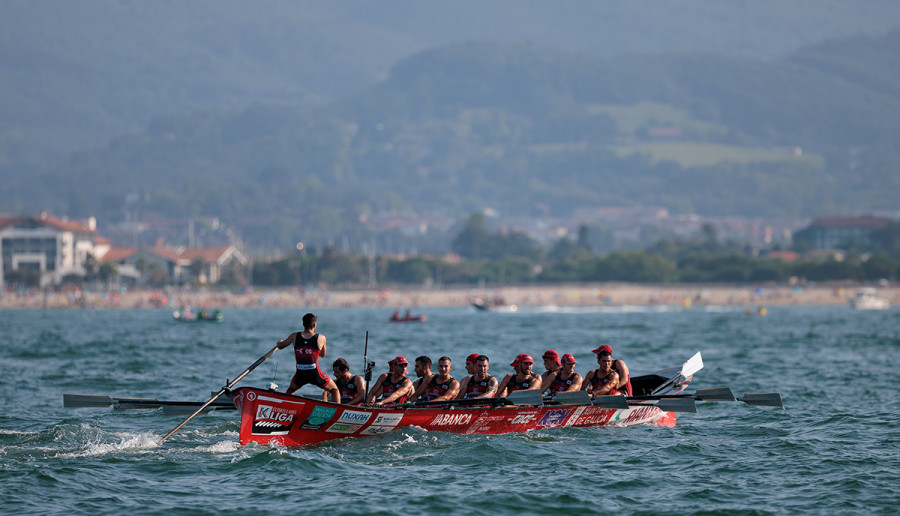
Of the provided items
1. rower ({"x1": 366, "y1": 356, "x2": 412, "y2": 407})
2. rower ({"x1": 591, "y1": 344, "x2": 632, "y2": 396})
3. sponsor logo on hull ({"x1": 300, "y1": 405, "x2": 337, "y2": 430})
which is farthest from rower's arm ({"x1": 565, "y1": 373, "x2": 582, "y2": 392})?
sponsor logo on hull ({"x1": 300, "y1": 405, "x2": 337, "y2": 430})

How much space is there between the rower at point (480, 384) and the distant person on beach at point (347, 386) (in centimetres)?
244

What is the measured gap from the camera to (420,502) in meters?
19.3

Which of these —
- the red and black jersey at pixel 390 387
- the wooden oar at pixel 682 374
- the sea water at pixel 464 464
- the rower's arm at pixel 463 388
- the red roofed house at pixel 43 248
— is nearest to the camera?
the sea water at pixel 464 464

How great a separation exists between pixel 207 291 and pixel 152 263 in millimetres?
20157

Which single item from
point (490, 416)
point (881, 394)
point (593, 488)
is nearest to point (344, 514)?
point (593, 488)

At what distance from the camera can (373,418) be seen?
23094 mm

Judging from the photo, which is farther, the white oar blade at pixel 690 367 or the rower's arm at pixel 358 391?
the white oar blade at pixel 690 367

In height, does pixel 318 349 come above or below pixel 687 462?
above

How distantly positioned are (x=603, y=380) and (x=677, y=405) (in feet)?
5.78

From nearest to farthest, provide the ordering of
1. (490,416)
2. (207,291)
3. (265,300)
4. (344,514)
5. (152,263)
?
(344,514) < (490,416) < (265,300) < (207,291) < (152,263)

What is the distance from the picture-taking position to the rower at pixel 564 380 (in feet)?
83.6

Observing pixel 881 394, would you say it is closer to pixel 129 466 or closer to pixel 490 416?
pixel 490 416

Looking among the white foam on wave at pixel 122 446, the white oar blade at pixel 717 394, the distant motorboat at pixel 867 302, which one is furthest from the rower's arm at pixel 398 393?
the distant motorboat at pixel 867 302

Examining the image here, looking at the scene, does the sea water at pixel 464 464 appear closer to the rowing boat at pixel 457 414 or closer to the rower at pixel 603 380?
the rowing boat at pixel 457 414
